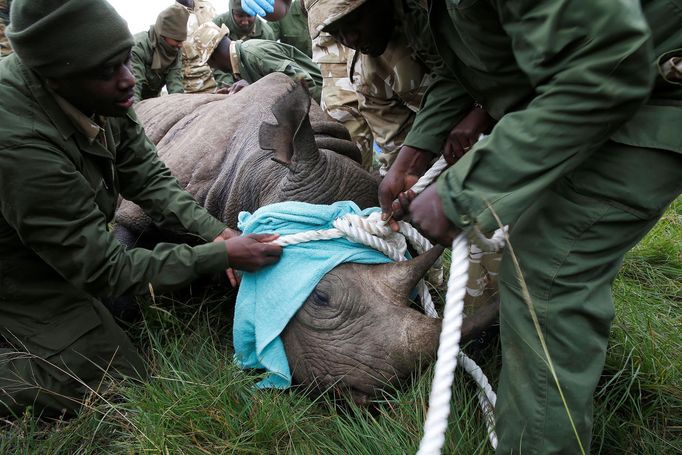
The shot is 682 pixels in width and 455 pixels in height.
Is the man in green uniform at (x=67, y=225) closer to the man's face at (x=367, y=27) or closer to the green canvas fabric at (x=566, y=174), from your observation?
the man's face at (x=367, y=27)

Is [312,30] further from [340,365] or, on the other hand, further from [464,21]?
[340,365]

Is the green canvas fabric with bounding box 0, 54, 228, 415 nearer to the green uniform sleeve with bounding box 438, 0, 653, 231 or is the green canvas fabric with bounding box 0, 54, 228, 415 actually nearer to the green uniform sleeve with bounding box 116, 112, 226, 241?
→ the green uniform sleeve with bounding box 116, 112, 226, 241

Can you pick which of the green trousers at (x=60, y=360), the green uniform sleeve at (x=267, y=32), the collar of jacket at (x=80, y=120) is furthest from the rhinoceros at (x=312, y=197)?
the green uniform sleeve at (x=267, y=32)

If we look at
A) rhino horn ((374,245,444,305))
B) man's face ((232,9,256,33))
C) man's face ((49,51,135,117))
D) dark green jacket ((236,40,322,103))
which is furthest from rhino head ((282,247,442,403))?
man's face ((232,9,256,33))

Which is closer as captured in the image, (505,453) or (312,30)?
(505,453)

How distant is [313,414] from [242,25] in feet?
32.3

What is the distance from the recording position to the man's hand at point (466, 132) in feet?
9.18

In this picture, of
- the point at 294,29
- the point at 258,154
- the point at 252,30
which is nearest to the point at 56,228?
the point at 258,154

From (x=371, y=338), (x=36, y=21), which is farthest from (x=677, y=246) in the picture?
(x=36, y=21)

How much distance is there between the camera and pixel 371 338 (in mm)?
2598

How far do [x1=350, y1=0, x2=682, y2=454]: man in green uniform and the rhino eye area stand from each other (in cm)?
92

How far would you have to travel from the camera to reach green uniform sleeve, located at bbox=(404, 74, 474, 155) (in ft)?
9.18

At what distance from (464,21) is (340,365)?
1528 mm

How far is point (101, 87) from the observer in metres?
2.93
